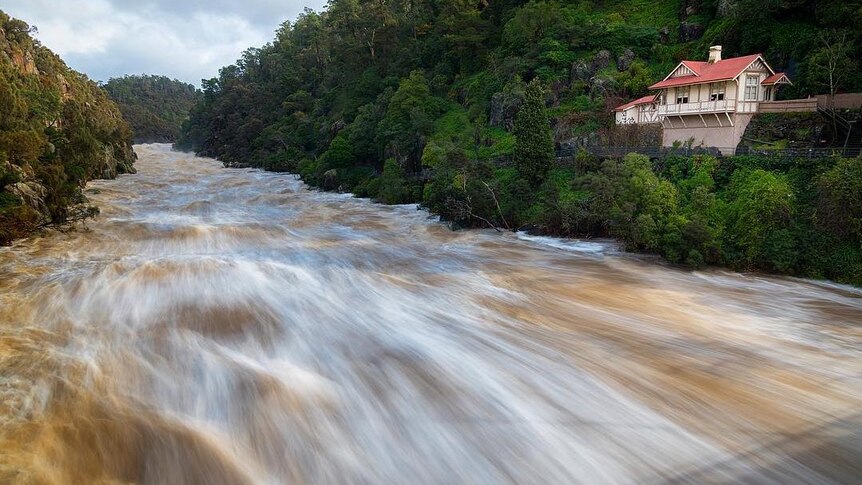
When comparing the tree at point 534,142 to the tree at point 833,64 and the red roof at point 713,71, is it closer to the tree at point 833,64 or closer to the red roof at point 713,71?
the red roof at point 713,71

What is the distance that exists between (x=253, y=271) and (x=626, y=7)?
154ft

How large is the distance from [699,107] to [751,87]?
108 inches

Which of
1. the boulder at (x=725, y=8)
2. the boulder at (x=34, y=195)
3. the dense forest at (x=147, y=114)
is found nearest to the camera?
the boulder at (x=34, y=195)

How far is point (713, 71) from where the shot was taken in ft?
96.0

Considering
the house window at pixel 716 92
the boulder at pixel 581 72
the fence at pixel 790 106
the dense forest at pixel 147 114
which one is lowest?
the fence at pixel 790 106

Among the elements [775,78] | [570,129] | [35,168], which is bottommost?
[35,168]

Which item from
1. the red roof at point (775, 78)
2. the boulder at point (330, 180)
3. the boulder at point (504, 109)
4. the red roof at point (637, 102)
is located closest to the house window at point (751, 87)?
the red roof at point (775, 78)

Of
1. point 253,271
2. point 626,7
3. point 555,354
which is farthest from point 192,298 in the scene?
point 626,7

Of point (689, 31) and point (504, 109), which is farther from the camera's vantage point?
point (689, 31)

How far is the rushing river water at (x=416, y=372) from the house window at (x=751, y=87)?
1462 centimetres

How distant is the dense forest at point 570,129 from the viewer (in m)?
19.9

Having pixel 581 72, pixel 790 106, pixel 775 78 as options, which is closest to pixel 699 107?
pixel 775 78

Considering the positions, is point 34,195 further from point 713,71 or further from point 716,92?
point 713,71

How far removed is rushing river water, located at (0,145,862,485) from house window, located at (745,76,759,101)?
48.0 ft
